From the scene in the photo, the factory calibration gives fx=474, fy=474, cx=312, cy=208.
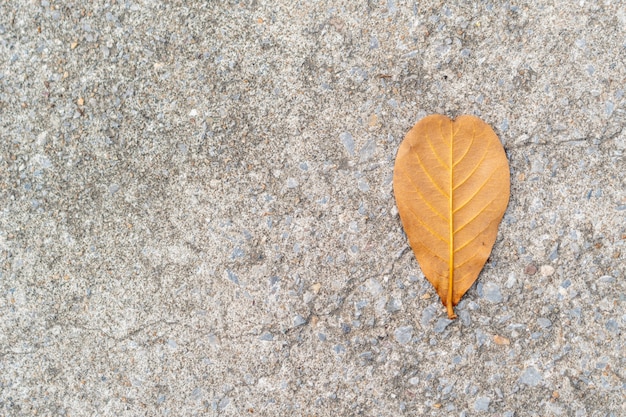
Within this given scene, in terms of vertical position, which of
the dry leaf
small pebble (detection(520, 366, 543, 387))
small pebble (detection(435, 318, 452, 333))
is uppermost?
the dry leaf

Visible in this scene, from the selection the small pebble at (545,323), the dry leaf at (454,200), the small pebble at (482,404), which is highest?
the dry leaf at (454,200)

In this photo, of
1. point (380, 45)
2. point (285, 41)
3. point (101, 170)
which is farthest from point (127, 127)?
point (380, 45)

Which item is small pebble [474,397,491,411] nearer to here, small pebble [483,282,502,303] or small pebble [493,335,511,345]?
small pebble [493,335,511,345]

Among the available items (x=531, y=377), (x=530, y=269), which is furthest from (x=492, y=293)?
(x=531, y=377)

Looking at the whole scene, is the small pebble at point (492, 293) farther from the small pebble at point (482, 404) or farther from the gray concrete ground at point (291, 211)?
the small pebble at point (482, 404)

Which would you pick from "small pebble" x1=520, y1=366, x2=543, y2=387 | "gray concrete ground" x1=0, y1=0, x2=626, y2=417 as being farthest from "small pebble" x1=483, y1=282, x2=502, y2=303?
"small pebble" x1=520, y1=366, x2=543, y2=387

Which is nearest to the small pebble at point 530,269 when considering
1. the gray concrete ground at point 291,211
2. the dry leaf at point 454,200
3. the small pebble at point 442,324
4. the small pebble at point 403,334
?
the gray concrete ground at point 291,211
